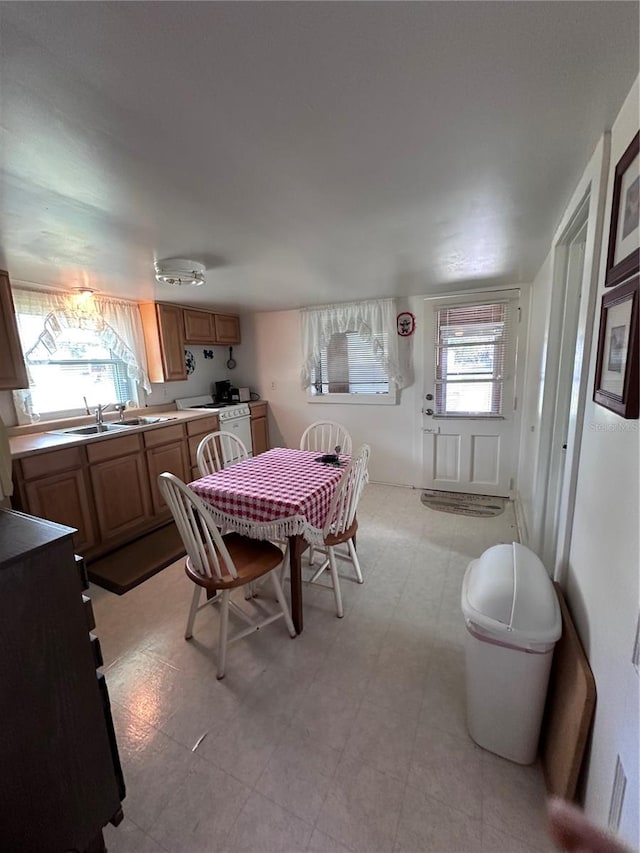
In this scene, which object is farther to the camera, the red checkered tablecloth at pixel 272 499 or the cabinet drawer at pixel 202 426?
the cabinet drawer at pixel 202 426

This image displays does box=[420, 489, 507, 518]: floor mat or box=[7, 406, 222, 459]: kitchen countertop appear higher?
box=[7, 406, 222, 459]: kitchen countertop

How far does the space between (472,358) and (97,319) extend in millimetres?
3573

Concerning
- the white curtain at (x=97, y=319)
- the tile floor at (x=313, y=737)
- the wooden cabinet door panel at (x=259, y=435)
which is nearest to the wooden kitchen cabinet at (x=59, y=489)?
the tile floor at (x=313, y=737)

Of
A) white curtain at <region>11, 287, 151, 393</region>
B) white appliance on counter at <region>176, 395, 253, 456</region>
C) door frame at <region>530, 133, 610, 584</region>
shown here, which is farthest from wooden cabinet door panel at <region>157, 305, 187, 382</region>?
door frame at <region>530, 133, 610, 584</region>

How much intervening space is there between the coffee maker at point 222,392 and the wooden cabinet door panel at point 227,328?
56 cm

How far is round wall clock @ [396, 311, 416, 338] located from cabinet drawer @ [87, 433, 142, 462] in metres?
2.77

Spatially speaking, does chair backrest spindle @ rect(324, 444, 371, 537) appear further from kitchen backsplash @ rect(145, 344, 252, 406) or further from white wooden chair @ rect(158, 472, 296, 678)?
kitchen backsplash @ rect(145, 344, 252, 406)

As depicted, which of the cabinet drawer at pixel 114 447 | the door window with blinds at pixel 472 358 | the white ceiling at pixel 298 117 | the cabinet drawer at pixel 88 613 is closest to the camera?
the white ceiling at pixel 298 117

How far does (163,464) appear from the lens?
3.27 meters

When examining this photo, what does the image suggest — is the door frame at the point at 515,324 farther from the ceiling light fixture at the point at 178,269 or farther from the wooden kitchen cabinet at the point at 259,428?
the ceiling light fixture at the point at 178,269

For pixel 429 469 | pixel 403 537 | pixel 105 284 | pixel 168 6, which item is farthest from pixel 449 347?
pixel 168 6

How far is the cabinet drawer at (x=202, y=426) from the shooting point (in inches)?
141

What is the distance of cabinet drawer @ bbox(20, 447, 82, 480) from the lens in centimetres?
229

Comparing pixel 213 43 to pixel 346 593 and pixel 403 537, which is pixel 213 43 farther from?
pixel 403 537
